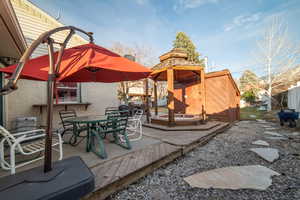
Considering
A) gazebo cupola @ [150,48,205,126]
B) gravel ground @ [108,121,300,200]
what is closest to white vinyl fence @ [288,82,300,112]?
gazebo cupola @ [150,48,205,126]

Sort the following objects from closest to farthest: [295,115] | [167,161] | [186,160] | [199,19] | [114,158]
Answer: [114,158] < [167,161] < [186,160] < [295,115] < [199,19]

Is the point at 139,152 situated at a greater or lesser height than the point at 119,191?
greater

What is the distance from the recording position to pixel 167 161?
2.58 metres

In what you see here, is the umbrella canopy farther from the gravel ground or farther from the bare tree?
the bare tree

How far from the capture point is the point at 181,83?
802cm

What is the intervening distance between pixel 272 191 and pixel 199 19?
9890 millimetres

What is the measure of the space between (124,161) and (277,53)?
608 inches

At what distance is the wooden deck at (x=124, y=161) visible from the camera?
1.77 m

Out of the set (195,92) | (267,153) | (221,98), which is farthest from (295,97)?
(267,153)

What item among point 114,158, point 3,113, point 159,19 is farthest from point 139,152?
point 159,19

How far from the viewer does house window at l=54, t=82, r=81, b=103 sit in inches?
205

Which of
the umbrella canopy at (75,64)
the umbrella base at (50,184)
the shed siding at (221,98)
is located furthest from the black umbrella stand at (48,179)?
the shed siding at (221,98)

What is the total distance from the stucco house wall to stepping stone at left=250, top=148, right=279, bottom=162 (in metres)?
5.77

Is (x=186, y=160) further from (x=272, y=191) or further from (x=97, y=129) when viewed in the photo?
(x=97, y=129)
